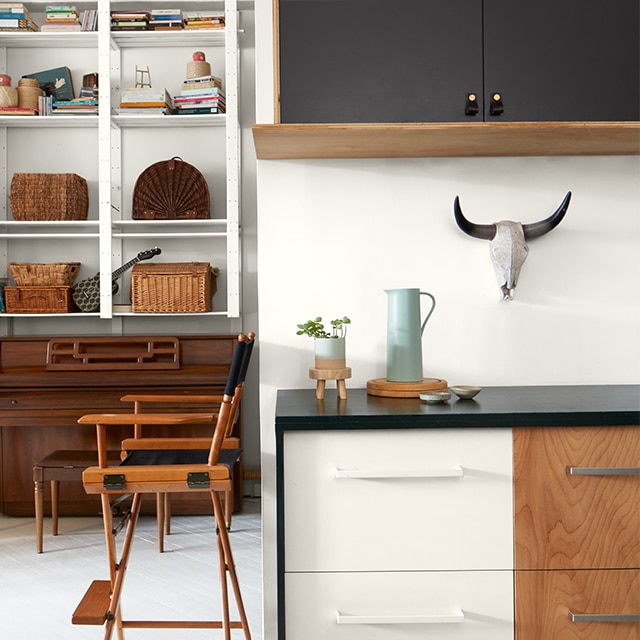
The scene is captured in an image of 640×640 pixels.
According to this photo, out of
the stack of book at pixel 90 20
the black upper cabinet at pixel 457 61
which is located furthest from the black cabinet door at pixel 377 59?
the stack of book at pixel 90 20

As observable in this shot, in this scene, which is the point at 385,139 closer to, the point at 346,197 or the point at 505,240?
the point at 346,197

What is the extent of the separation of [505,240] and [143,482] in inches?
47.4

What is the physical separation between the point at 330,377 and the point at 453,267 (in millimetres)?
535

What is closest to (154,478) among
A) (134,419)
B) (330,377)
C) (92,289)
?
(134,419)

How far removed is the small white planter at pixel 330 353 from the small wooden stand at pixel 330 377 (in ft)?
0.07

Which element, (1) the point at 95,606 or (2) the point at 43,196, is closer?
(1) the point at 95,606

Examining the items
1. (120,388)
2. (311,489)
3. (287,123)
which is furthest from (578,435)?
(120,388)

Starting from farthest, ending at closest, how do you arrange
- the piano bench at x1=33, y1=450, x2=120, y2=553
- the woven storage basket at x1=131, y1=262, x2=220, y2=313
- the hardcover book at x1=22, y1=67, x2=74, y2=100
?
1. the hardcover book at x1=22, y1=67, x2=74, y2=100
2. the woven storage basket at x1=131, y1=262, x2=220, y2=313
3. the piano bench at x1=33, y1=450, x2=120, y2=553

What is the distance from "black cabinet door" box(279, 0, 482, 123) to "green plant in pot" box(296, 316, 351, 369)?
1.78ft

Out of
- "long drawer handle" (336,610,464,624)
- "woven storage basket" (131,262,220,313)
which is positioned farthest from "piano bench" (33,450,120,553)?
"long drawer handle" (336,610,464,624)

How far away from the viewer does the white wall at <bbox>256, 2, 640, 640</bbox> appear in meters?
2.26

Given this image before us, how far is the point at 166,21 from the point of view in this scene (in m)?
4.36

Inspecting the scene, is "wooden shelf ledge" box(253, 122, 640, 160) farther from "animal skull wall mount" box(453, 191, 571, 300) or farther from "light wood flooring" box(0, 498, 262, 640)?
"light wood flooring" box(0, 498, 262, 640)

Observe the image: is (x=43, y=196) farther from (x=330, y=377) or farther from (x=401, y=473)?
(x=401, y=473)
